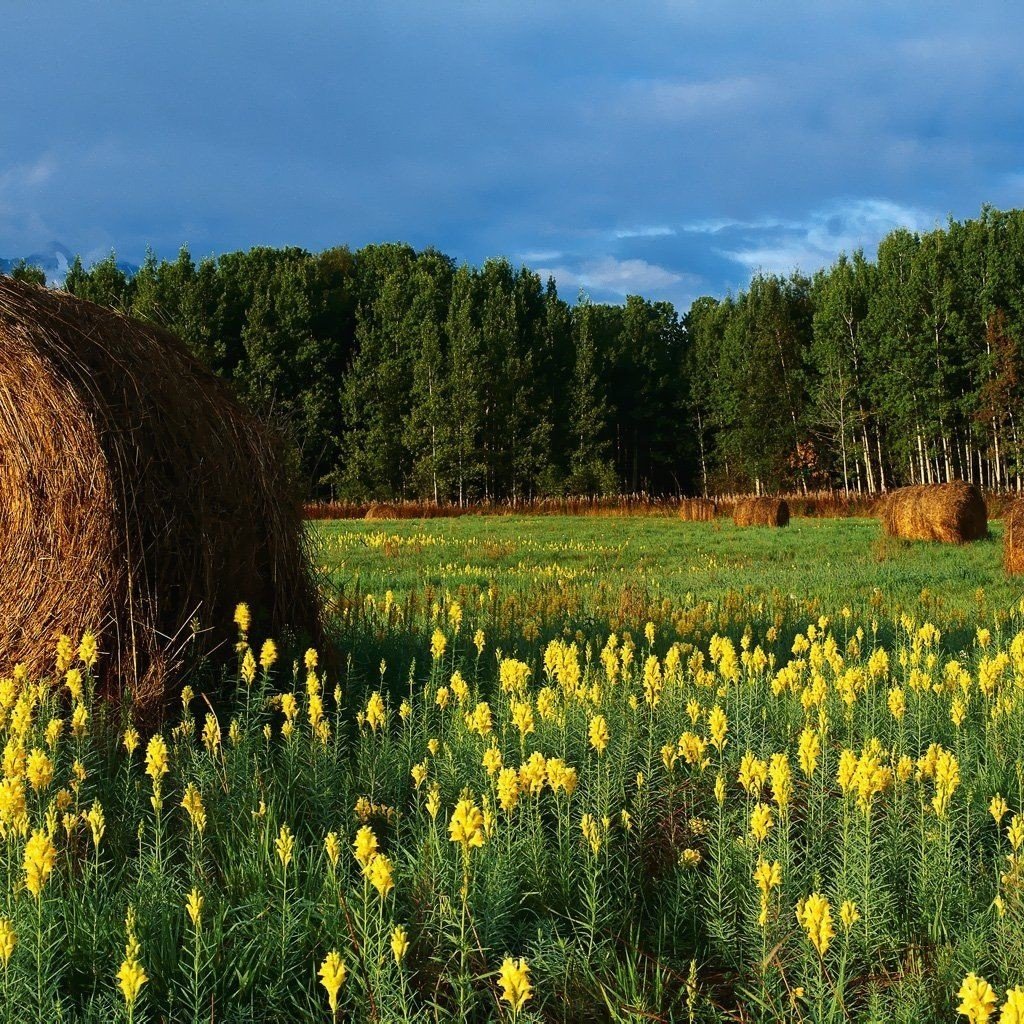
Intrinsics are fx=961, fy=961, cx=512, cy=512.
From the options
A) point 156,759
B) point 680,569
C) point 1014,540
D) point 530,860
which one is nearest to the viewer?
point 156,759

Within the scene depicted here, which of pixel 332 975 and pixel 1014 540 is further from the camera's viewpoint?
pixel 1014 540

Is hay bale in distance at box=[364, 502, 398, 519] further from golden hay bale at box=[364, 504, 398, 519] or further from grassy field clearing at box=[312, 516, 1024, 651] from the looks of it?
grassy field clearing at box=[312, 516, 1024, 651]

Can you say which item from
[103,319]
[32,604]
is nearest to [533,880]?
[32,604]

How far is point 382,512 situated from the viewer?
4162cm

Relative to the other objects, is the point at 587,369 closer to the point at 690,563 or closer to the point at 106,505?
the point at 690,563

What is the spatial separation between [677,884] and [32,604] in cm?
447

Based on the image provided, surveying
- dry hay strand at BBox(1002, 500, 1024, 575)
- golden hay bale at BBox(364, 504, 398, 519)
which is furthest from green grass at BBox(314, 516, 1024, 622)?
golden hay bale at BBox(364, 504, 398, 519)

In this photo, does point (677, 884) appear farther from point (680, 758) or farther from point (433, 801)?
point (680, 758)

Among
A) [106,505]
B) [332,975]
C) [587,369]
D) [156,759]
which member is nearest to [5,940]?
[332,975]

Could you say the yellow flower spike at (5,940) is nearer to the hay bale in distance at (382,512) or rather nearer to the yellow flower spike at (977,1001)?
the yellow flower spike at (977,1001)

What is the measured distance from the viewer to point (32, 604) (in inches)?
240

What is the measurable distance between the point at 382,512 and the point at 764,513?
16654 millimetres

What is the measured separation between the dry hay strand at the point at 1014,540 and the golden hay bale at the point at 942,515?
21.5 feet

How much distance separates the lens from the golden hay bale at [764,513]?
33000mm
